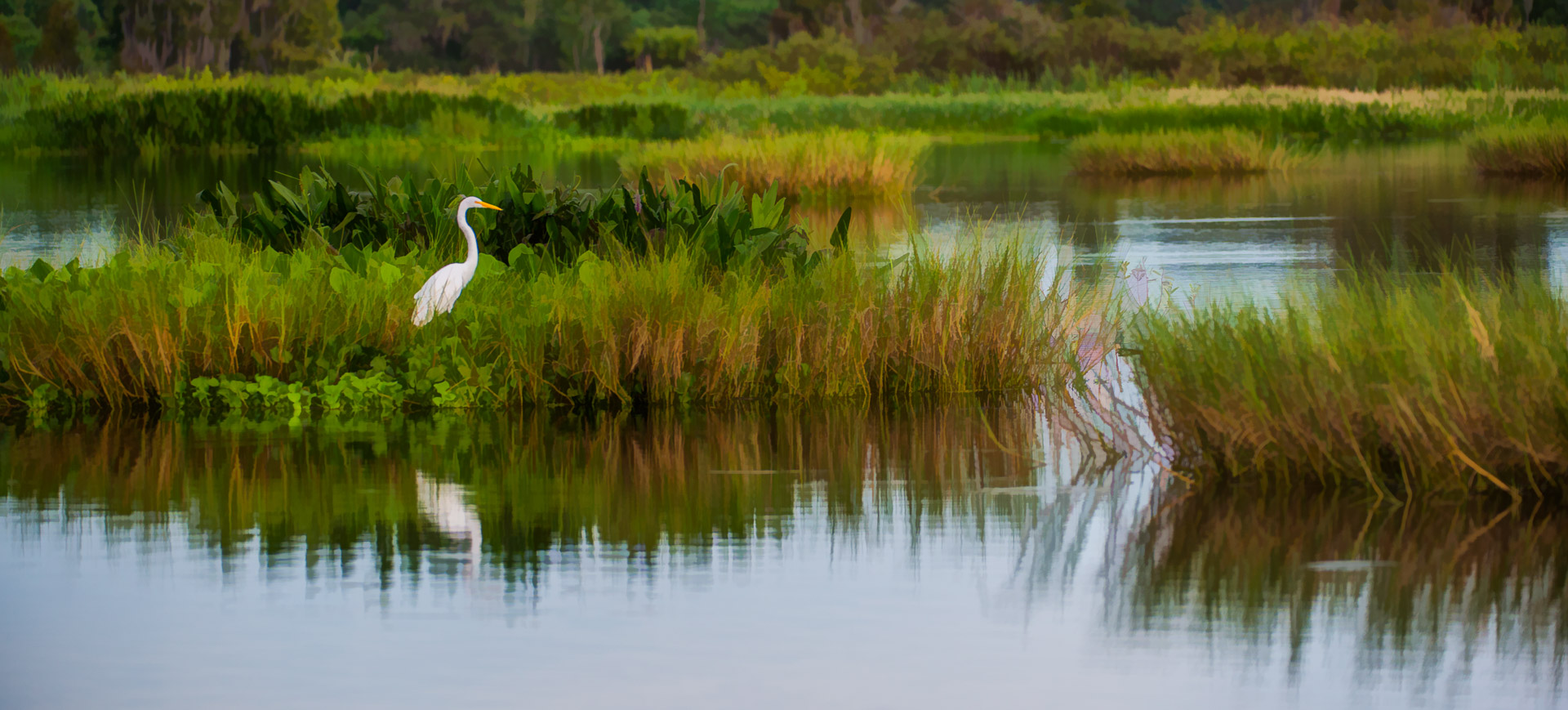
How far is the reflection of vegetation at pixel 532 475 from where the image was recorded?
716cm

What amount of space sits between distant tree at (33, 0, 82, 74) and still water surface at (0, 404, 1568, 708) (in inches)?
2456

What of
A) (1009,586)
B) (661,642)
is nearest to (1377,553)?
(1009,586)

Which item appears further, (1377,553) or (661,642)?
(1377,553)

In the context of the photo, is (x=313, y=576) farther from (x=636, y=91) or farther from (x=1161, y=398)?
(x=636, y=91)

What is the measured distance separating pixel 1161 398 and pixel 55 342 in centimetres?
540

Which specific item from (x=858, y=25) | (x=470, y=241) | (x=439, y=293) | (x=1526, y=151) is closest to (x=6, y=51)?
(x=858, y=25)

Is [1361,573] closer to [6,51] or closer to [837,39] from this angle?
[6,51]

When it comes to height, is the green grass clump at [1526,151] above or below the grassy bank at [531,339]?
above

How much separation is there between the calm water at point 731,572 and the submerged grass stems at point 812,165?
16468mm

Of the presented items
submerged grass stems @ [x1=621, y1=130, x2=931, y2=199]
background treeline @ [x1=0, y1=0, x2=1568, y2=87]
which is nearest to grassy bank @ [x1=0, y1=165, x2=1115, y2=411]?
submerged grass stems @ [x1=621, y1=130, x2=931, y2=199]

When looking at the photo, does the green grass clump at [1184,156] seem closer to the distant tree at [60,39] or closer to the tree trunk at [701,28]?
the distant tree at [60,39]

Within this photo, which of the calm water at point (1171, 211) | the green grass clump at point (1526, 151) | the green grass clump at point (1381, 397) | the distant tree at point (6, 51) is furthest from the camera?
the distant tree at point (6, 51)

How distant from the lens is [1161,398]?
7.77 meters

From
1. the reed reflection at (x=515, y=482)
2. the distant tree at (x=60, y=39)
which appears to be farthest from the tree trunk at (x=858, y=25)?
the reed reflection at (x=515, y=482)
